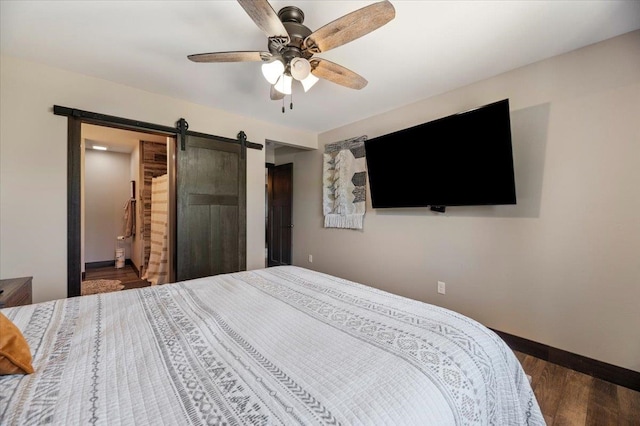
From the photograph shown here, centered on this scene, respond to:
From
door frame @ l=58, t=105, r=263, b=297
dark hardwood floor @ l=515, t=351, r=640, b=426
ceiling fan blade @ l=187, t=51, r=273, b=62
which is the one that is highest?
ceiling fan blade @ l=187, t=51, r=273, b=62

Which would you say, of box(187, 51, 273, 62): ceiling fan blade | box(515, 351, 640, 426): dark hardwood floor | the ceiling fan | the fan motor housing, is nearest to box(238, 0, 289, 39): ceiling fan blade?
the ceiling fan

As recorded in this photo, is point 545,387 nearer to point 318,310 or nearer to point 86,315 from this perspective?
point 318,310

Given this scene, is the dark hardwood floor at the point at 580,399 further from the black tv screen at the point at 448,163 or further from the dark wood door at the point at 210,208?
the dark wood door at the point at 210,208

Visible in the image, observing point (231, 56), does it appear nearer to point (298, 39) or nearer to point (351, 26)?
point (298, 39)

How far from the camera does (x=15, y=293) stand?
1.64 m

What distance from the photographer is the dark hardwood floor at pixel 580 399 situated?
1.50 m

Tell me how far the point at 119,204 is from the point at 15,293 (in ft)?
15.3

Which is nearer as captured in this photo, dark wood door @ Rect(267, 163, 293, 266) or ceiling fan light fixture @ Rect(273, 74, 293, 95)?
ceiling fan light fixture @ Rect(273, 74, 293, 95)

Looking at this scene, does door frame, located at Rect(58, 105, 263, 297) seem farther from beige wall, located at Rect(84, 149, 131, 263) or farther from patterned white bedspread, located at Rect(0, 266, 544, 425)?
beige wall, located at Rect(84, 149, 131, 263)

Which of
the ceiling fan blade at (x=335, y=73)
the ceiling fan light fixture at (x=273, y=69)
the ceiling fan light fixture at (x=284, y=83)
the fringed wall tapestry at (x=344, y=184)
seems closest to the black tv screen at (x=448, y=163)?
the fringed wall tapestry at (x=344, y=184)

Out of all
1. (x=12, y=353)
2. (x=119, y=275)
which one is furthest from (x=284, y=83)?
(x=119, y=275)

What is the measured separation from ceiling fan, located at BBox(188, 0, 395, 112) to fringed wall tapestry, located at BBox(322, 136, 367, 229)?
1731mm

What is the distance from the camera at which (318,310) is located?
1.24 meters

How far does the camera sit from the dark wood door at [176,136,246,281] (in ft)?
9.64
